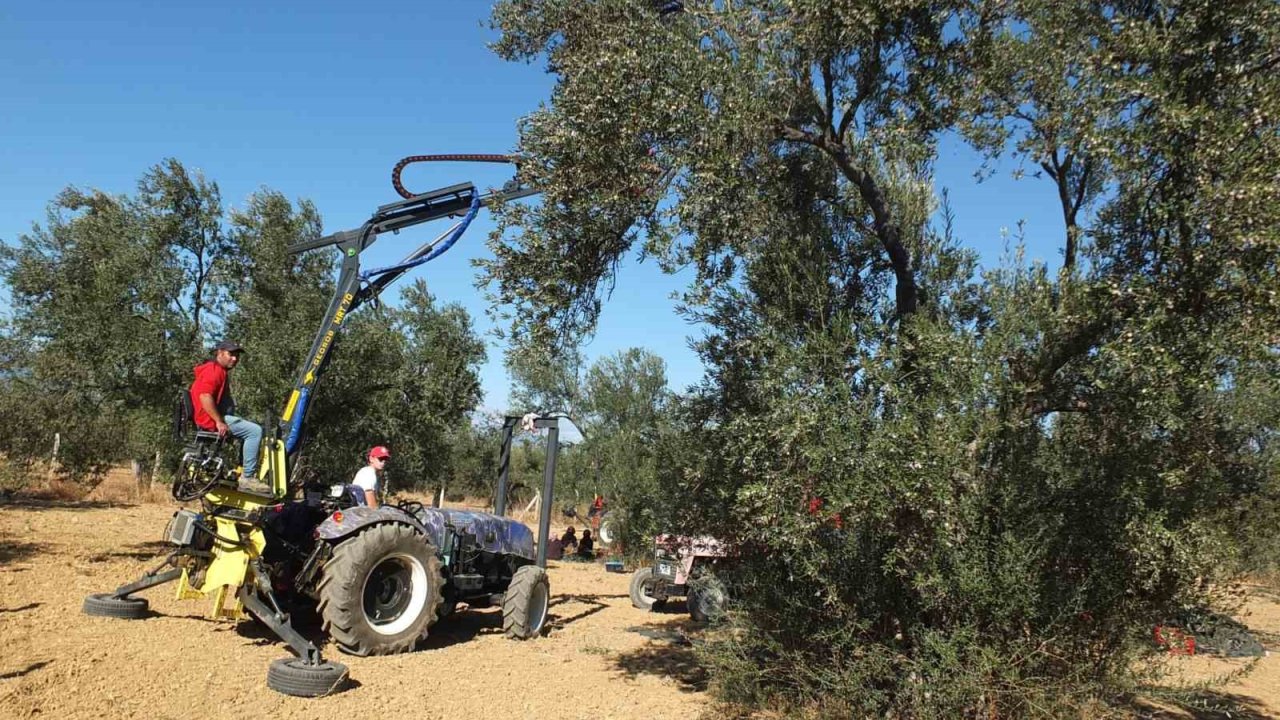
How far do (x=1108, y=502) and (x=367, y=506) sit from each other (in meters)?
6.56

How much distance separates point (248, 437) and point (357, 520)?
1.27 m

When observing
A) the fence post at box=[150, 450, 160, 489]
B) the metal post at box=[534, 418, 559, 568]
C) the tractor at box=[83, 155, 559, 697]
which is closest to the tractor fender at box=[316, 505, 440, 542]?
the tractor at box=[83, 155, 559, 697]

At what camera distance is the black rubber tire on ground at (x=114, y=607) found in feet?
23.5

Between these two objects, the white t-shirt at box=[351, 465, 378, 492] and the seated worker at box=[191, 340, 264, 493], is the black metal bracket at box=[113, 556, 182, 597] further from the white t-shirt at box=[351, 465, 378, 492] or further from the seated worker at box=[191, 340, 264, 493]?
the white t-shirt at box=[351, 465, 378, 492]

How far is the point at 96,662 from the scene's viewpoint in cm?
575

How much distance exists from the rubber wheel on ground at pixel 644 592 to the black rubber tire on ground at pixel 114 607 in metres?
7.03

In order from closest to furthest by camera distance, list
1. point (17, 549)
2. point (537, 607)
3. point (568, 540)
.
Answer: point (537, 607), point (17, 549), point (568, 540)

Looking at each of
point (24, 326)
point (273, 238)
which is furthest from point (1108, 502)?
point (24, 326)

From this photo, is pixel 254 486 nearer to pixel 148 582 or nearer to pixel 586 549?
pixel 148 582

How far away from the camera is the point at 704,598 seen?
10.7m

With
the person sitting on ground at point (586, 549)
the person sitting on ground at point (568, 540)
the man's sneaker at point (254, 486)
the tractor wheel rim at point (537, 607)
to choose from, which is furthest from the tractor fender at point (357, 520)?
the person sitting on ground at point (568, 540)

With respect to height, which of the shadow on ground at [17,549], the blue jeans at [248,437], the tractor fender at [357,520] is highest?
the blue jeans at [248,437]

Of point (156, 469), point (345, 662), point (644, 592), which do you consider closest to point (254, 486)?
point (345, 662)

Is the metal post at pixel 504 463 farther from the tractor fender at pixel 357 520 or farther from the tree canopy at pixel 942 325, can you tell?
the tree canopy at pixel 942 325
